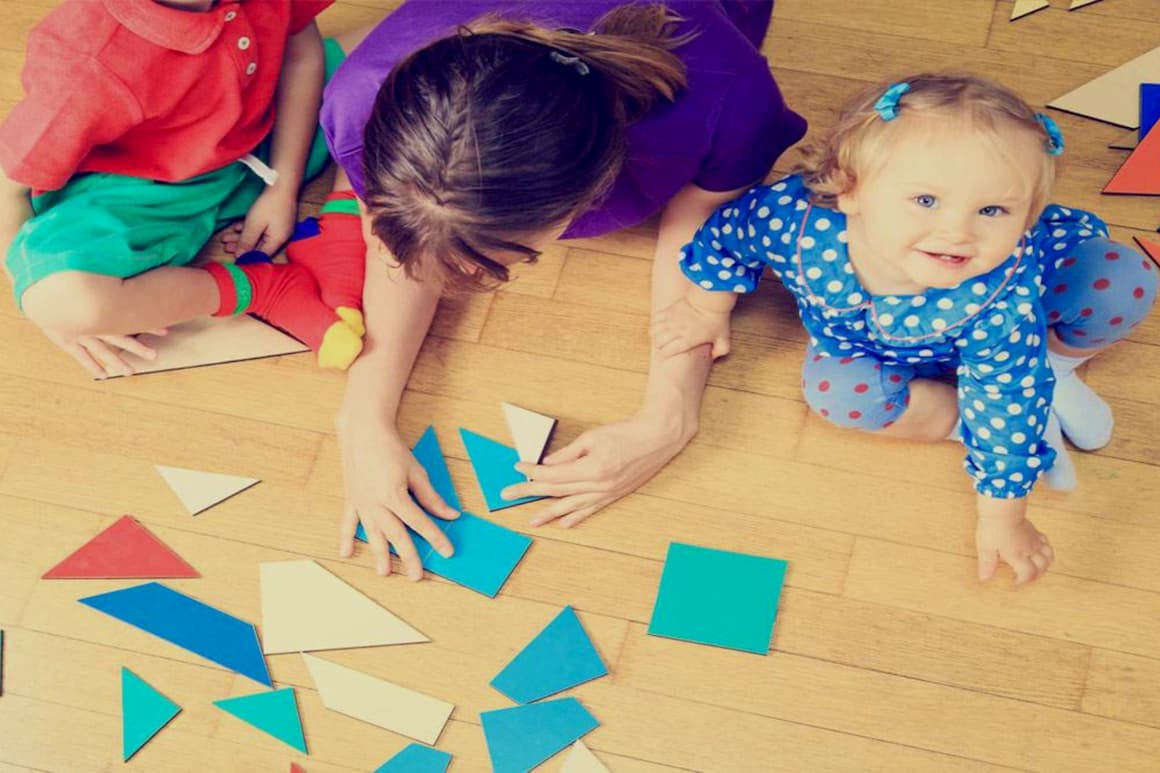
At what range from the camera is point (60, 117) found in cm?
128

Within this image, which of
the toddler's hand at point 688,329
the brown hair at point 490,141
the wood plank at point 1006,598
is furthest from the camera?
the toddler's hand at point 688,329

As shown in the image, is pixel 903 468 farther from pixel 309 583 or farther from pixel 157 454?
pixel 157 454

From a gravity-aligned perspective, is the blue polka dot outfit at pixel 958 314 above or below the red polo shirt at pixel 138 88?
below

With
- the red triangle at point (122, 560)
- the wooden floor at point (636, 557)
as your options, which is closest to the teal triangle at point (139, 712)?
the wooden floor at point (636, 557)

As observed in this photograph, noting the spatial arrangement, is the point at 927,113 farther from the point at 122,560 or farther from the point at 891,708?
the point at 122,560

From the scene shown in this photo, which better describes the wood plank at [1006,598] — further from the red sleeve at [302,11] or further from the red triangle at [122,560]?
the red sleeve at [302,11]

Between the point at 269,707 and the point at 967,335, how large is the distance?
833 millimetres

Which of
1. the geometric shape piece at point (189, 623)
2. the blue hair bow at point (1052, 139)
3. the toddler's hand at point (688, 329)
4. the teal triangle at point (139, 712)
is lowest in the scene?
the teal triangle at point (139, 712)

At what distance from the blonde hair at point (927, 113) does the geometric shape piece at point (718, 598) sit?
426 millimetres

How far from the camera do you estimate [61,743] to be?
1.29 m

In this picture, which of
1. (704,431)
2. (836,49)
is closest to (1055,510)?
(704,431)

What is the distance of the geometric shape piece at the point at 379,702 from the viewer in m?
1.27

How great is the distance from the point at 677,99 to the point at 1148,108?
735 millimetres

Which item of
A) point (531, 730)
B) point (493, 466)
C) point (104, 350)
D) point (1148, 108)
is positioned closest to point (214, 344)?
point (104, 350)
